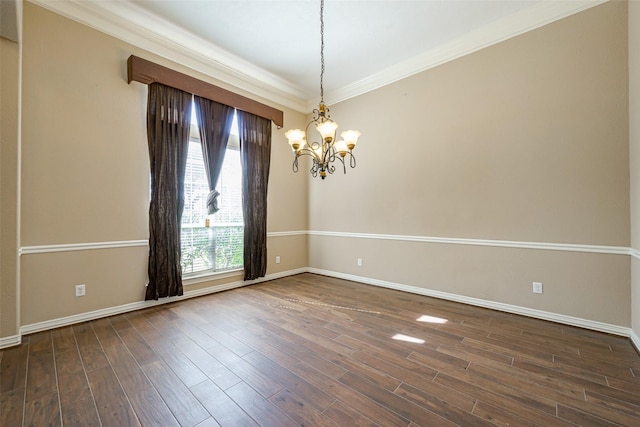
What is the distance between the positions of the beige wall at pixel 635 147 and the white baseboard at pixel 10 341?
539 cm

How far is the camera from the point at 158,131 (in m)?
3.26

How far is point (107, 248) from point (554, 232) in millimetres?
4939

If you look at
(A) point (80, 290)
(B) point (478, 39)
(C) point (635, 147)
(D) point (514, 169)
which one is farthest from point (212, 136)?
(C) point (635, 147)

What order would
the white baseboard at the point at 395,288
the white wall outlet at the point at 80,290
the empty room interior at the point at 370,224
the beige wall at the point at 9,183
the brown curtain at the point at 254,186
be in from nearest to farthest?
the empty room interior at the point at 370,224
the beige wall at the point at 9,183
the white baseboard at the point at 395,288
the white wall outlet at the point at 80,290
the brown curtain at the point at 254,186

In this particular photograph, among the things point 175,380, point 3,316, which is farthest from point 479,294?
point 3,316

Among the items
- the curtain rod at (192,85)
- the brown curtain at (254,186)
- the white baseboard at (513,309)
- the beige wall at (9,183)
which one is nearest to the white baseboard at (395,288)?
the white baseboard at (513,309)

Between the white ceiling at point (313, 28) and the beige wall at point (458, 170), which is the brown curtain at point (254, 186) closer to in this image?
the white ceiling at point (313, 28)

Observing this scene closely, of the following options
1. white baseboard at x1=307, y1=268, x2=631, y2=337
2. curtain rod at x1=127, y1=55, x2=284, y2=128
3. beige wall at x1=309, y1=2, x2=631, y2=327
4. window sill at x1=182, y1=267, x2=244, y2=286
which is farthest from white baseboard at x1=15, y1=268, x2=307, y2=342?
curtain rod at x1=127, y1=55, x2=284, y2=128

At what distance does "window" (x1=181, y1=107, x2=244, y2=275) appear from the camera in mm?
3686

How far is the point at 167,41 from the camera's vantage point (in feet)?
10.9

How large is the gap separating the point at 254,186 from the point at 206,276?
5.15 ft

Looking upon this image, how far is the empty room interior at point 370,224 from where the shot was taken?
5.86 ft

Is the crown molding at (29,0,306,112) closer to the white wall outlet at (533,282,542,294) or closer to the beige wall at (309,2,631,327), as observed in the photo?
the beige wall at (309,2,631,327)

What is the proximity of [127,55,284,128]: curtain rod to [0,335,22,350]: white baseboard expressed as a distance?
2.79m
